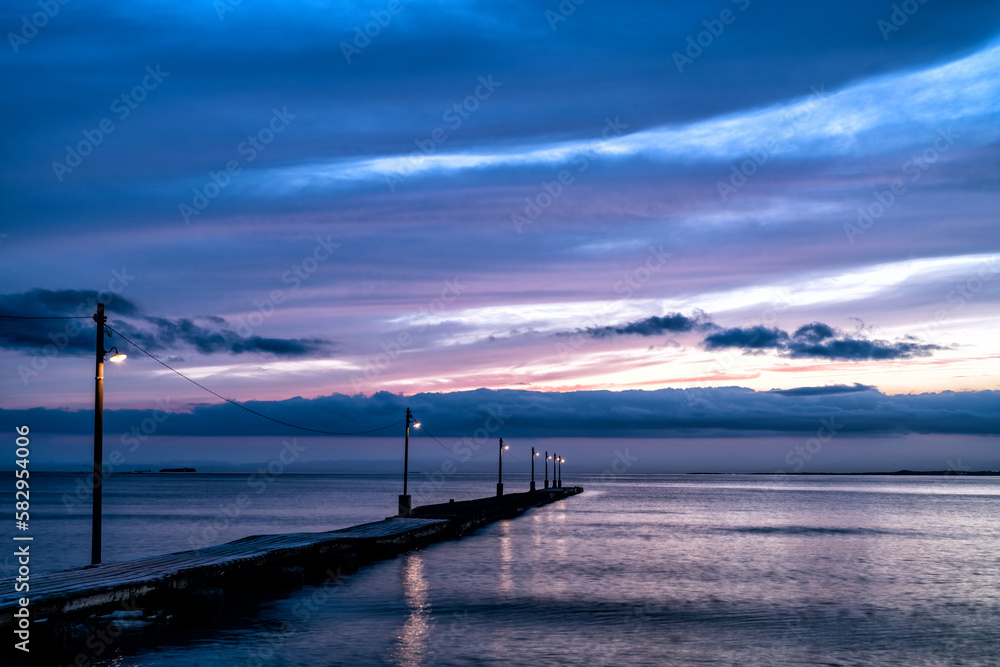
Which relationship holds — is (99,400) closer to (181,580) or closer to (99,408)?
(99,408)

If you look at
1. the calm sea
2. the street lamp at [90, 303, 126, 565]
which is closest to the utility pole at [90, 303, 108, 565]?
the street lamp at [90, 303, 126, 565]

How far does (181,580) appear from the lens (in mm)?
21203

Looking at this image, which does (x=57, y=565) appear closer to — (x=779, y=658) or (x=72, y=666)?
(x=72, y=666)

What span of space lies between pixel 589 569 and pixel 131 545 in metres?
29.8

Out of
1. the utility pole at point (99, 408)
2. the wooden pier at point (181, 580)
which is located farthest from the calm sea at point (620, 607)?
the utility pole at point (99, 408)

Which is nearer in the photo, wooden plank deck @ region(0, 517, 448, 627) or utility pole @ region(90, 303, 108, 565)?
wooden plank deck @ region(0, 517, 448, 627)

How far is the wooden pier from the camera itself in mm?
15820

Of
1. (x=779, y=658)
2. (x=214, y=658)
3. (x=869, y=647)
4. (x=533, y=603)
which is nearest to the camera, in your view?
(x=214, y=658)

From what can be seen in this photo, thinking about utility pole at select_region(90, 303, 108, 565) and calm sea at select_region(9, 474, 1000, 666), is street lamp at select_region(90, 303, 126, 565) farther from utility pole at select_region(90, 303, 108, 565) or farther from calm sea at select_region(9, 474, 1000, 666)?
calm sea at select_region(9, 474, 1000, 666)

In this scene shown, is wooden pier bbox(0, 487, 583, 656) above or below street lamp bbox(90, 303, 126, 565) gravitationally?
below

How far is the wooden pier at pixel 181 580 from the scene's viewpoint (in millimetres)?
15820

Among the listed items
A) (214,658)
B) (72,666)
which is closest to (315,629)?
(214,658)

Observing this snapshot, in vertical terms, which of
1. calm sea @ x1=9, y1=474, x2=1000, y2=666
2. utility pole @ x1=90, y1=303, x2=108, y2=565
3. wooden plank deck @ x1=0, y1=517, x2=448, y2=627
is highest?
utility pole @ x1=90, y1=303, x2=108, y2=565

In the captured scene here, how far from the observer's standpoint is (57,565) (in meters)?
39.2
